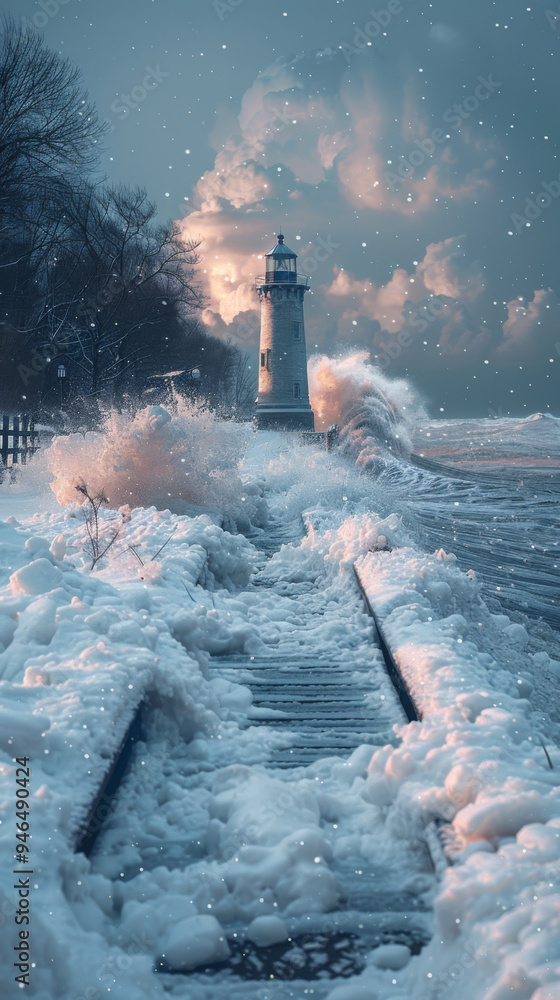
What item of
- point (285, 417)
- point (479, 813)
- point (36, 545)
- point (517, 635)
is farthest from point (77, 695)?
point (285, 417)

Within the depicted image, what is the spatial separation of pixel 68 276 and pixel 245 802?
27.3m

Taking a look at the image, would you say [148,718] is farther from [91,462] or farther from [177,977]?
[91,462]

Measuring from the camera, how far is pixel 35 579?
443 cm

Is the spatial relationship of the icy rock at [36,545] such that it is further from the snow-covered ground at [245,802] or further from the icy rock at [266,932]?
the icy rock at [266,932]

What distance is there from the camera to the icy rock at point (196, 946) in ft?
7.38

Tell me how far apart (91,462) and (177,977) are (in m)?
9.60

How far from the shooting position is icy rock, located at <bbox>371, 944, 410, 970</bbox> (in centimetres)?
222

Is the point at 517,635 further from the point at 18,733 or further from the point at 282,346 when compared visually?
the point at 282,346

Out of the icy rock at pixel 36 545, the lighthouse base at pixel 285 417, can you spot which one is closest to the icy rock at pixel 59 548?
the icy rock at pixel 36 545

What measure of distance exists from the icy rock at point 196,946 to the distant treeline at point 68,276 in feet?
52.5

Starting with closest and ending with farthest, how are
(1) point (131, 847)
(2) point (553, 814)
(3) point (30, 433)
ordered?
(2) point (553, 814)
(1) point (131, 847)
(3) point (30, 433)

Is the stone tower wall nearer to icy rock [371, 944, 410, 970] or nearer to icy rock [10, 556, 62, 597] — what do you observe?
icy rock [10, 556, 62, 597]

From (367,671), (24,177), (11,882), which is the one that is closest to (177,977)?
(11,882)

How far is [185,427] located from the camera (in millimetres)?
11539
